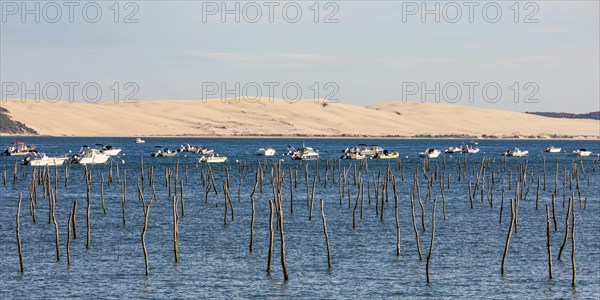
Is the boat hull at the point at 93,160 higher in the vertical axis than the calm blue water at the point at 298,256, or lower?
higher

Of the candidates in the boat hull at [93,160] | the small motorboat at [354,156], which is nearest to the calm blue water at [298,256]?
the boat hull at [93,160]

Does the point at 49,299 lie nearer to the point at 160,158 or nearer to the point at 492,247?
the point at 492,247

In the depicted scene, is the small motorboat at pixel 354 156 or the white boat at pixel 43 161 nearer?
the white boat at pixel 43 161

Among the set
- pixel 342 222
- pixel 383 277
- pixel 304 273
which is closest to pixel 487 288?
pixel 383 277

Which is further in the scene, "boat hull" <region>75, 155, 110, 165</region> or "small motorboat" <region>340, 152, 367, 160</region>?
"small motorboat" <region>340, 152, 367, 160</region>

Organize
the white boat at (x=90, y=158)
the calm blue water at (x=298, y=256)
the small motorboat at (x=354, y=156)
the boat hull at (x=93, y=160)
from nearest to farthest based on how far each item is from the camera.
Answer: the calm blue water at (x=298, y=256), the boat hull at (x=93, y=160), the white boat at (x=90, y=158), the small motorboat at (x=354, y=156)

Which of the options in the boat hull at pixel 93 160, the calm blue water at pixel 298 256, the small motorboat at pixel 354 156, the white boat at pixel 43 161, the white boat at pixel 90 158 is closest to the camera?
the calm blue water at pixel 298 256

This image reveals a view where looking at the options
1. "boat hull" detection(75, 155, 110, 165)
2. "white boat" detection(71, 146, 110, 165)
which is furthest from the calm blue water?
"white boat" detection(71, 146, 110, 165)

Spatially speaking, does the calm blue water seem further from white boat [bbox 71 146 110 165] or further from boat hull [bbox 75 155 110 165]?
white boat [bbox 71 146 110 165]

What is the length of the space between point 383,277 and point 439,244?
871cm

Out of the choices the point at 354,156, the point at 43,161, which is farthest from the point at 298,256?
the point at 354,156

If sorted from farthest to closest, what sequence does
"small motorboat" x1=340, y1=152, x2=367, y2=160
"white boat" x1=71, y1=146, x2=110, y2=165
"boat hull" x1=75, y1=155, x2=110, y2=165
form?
1. "small motorboat" x1=340, y1=152, x2=367, y2=160
2. "white boat" x1=71, y1=146, x2=110, y2=165
3. "boat hull" x1=75, y1=155, x2=110, y2=165

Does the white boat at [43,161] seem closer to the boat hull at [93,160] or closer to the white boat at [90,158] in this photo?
the boat hull at [93,160]

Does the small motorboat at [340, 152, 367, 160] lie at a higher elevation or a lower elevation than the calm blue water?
higher
